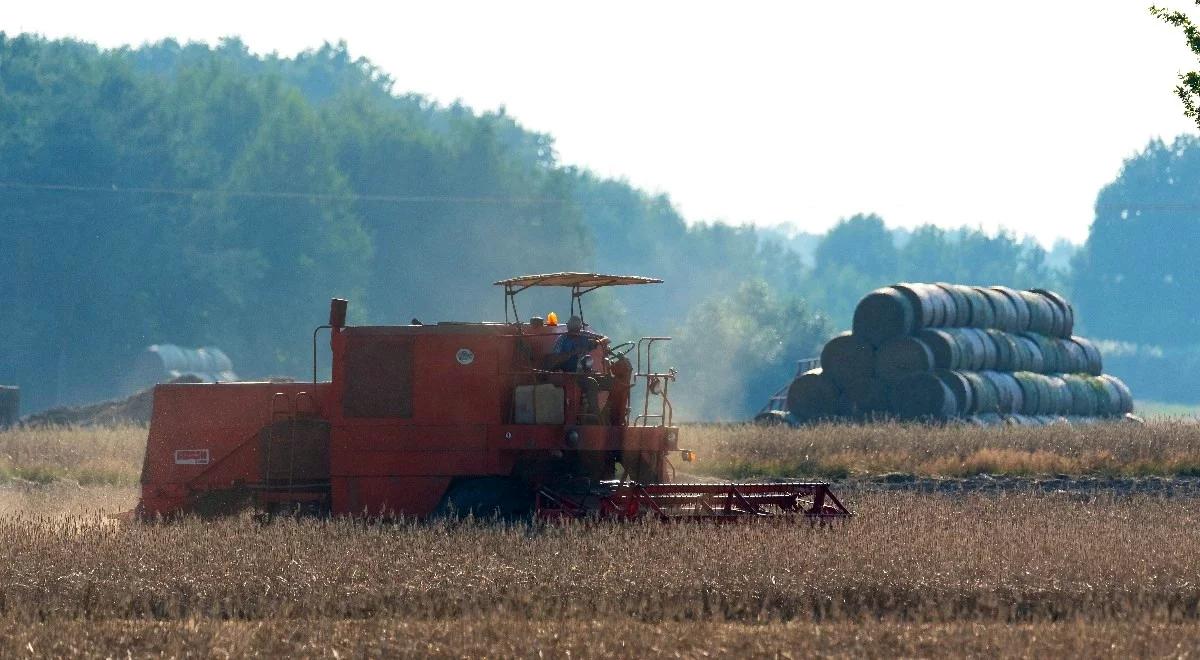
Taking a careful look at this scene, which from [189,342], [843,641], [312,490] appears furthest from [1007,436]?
[189,342]

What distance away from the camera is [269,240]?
85.9 meters

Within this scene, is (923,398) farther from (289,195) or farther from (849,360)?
(289,195)

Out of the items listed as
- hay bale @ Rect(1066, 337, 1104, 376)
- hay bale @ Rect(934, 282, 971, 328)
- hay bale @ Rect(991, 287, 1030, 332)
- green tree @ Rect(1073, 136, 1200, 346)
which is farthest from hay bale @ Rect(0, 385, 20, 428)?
green tree @ Rect(1073, 136, 1200, 346)

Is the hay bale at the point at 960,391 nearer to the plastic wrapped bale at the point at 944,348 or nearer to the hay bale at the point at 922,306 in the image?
the plastic wrapped bale at the point at 944,348

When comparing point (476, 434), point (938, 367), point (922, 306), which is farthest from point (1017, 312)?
point (476, 434)

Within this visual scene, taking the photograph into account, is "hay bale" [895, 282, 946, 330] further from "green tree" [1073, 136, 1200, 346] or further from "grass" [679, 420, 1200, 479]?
"green tree" [1073, 136, 1200, 346]

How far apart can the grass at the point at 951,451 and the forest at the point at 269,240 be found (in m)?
51.3

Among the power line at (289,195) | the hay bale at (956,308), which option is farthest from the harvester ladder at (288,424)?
the power line at (289,195)

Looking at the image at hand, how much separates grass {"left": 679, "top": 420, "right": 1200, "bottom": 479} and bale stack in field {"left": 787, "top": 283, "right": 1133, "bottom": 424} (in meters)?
3.90

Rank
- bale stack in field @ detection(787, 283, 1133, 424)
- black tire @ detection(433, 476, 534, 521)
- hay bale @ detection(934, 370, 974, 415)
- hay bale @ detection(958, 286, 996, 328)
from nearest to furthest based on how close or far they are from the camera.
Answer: black tire @ detection(433, 476, 534, 521) < hay bale @ detection(934, 370, 974, 415) < bale stack in field @ detection(787, 283, 1133, 424) < hay bale @ detection(958, 286, 996, 328)

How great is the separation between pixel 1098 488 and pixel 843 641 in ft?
48.1

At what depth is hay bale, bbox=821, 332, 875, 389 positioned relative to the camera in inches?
1430

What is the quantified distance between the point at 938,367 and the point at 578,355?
19.1m

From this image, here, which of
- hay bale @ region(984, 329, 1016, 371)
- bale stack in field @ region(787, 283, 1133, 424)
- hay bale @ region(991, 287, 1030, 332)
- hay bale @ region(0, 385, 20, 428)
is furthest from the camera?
hay bale @ region(0, 385, 20, 428)
